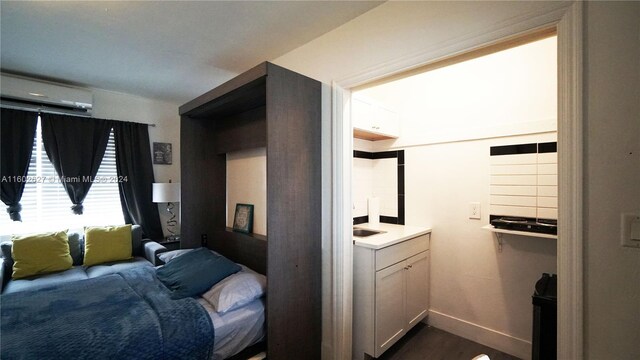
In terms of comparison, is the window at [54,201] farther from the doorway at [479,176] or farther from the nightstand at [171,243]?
the doorway at [479,176]

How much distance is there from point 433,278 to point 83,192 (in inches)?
160

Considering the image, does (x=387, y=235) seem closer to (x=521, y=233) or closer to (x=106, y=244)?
(x=521, y=233)

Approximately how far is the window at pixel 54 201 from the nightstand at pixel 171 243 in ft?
2.13

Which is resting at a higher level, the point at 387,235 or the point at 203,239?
the point at 387,235

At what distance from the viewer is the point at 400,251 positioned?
228cm

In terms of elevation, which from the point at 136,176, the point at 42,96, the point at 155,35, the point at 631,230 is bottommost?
the point at 631,230

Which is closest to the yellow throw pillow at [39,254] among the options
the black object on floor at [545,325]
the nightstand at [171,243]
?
the nightstand at [171,243]

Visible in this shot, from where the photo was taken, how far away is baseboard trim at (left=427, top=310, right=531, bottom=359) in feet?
7.05

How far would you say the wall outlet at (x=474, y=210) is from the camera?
7.93ft

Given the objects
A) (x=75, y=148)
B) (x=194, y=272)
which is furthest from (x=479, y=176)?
(x=75, y=148)

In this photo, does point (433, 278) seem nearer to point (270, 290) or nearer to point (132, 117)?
point (270, 290)

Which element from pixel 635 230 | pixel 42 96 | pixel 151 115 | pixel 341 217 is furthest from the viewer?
pixel 151 115

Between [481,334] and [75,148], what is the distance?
4689 mm

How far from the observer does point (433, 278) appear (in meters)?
2.68
